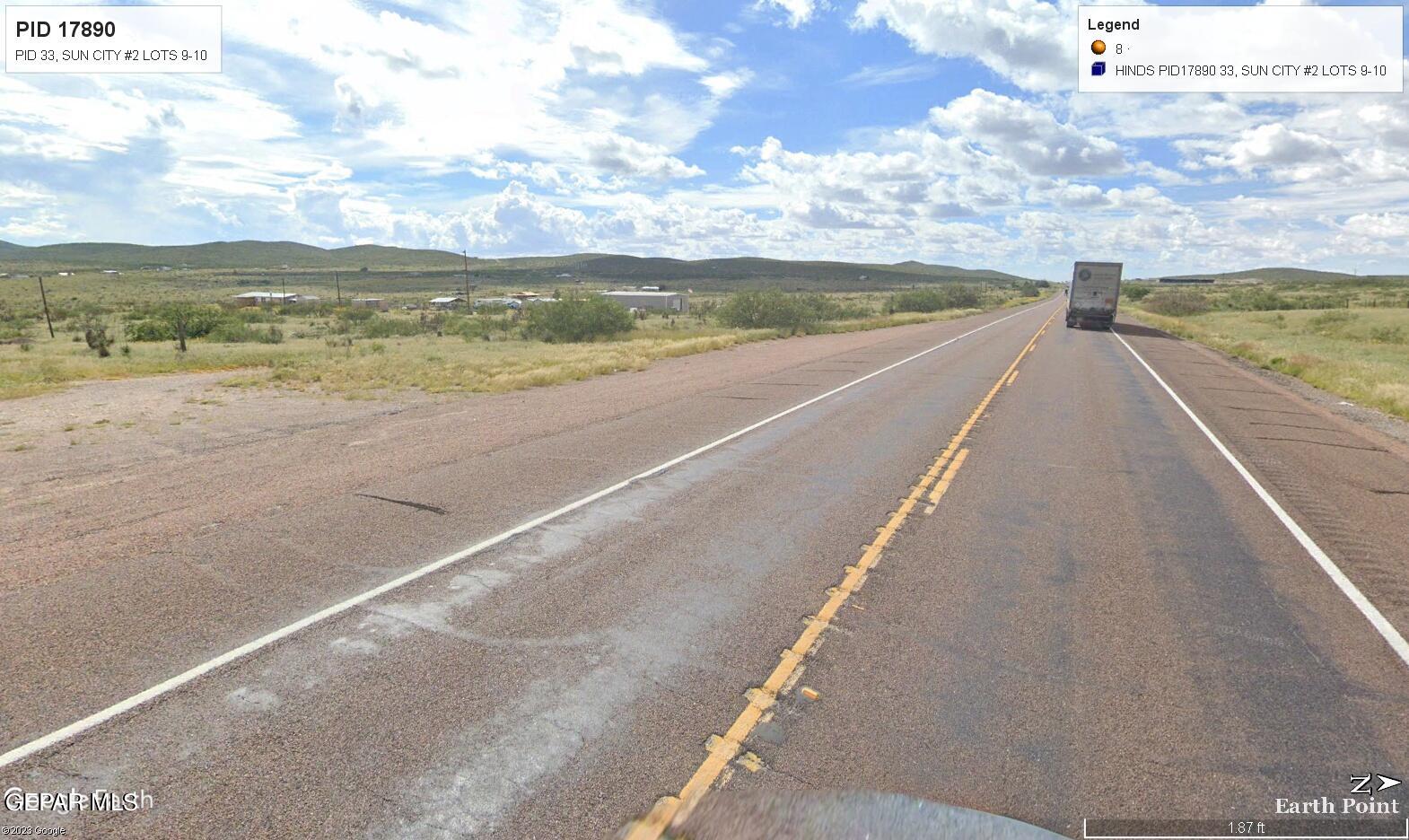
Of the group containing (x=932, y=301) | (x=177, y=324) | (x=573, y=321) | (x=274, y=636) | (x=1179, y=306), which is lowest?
(x=177, y=324)

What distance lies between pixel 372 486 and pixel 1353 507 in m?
11.2

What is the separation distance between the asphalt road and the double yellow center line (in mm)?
22

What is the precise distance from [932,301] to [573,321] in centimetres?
6419

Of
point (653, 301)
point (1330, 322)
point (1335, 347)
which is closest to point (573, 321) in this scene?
point (1335, 347)

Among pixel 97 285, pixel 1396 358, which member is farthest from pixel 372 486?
pixel 97 285

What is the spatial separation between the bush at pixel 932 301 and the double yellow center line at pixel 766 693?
7760cm

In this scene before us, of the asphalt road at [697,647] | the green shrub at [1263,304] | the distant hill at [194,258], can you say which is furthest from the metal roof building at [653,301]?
A: the distant hill at [194,258]

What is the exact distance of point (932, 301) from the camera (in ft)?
313

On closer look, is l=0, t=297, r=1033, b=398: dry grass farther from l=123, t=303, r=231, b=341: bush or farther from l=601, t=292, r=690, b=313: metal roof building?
l=601, t=292, r=690, b=313: metal roof building

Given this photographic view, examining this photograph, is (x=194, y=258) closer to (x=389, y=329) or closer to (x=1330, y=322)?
(x=389, y=329)

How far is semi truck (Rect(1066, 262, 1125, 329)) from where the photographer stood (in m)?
43.5

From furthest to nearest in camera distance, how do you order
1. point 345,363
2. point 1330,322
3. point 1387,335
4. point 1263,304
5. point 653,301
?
point 653,301
point 1263,304
point 1330,322
point 1387,335
point 345,363

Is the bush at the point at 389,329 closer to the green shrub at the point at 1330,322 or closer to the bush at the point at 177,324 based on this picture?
the bush at the point at 177,324

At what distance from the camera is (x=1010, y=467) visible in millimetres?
10352
